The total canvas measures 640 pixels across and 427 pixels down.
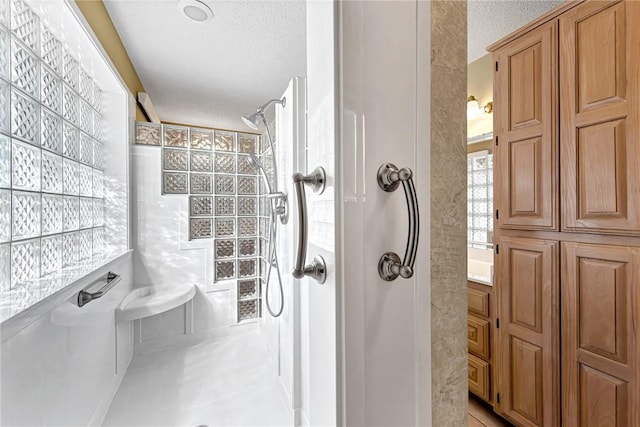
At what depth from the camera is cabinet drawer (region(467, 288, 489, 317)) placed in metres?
1.73

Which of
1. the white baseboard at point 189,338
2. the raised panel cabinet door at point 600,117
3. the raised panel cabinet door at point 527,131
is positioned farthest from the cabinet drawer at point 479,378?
the white baseboard at point 189,338

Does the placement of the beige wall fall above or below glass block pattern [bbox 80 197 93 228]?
above

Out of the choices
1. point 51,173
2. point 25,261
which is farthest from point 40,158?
point 25,261

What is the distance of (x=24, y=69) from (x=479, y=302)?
264 centimetres

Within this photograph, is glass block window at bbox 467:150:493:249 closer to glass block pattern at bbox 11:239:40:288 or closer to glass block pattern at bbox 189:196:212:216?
glass block pattern at bbox 189:196:212:216

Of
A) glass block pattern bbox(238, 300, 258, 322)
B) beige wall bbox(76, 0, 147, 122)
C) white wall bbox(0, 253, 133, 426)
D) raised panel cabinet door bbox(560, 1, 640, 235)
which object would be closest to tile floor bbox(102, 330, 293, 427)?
white wall bbox(0, 253, 133, 426)

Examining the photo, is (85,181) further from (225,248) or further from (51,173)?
(225,248)

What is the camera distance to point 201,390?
1.92 meters

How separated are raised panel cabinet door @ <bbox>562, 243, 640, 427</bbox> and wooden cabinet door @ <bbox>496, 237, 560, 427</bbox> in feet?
0.16

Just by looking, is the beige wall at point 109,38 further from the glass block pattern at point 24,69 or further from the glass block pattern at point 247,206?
the glass block pattern at point 247,206

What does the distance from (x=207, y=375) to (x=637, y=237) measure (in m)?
2.59

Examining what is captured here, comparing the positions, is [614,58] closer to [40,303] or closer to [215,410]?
[40,303]

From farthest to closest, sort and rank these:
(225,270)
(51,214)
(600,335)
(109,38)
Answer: (225,270)
(109,38)
(51,214)
(600,335)

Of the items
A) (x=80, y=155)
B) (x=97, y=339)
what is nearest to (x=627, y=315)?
(x=97, y=339)
